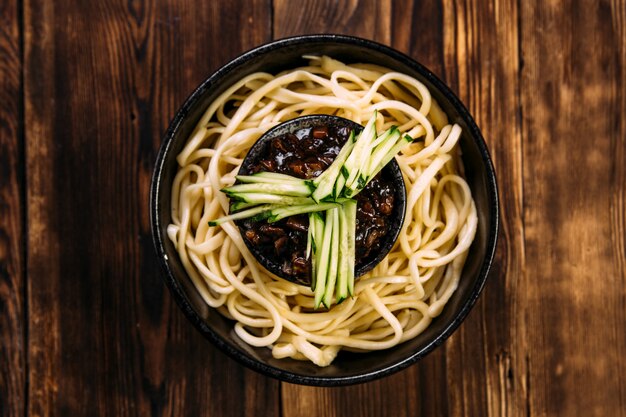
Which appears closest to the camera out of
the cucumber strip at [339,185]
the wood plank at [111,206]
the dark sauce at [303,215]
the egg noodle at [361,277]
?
the cucumber strip at [339,185]

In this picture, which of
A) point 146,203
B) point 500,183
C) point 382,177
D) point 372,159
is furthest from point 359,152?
point 146,203

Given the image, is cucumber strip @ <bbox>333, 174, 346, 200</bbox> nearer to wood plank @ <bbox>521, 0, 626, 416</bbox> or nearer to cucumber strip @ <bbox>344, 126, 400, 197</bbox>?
cucumber strip @ <bbox>344, 126, 400, 197</bbox>

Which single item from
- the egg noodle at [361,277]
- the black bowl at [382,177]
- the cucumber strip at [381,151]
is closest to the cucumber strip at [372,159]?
the cucumber strip at [381,151]

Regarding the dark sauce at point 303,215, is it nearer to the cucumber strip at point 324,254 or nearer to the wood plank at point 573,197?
the cucumber strip at point 324,254

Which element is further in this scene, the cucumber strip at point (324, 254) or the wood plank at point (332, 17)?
the wood plank at point (332, 17)

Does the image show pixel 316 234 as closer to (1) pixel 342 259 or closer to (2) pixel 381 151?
(1) pixel 342 259

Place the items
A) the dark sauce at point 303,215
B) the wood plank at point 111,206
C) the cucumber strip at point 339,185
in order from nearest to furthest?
1. the cucumber strip at point 339,185
2. the dark sauce at point 303,215
3. the wood plank at point 111,206

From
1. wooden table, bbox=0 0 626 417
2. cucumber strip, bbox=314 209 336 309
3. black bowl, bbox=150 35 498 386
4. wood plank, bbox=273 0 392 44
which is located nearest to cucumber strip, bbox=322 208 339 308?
cucumber strip, bbox=314 209 336 309

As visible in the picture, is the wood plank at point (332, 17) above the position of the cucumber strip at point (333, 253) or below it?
above
